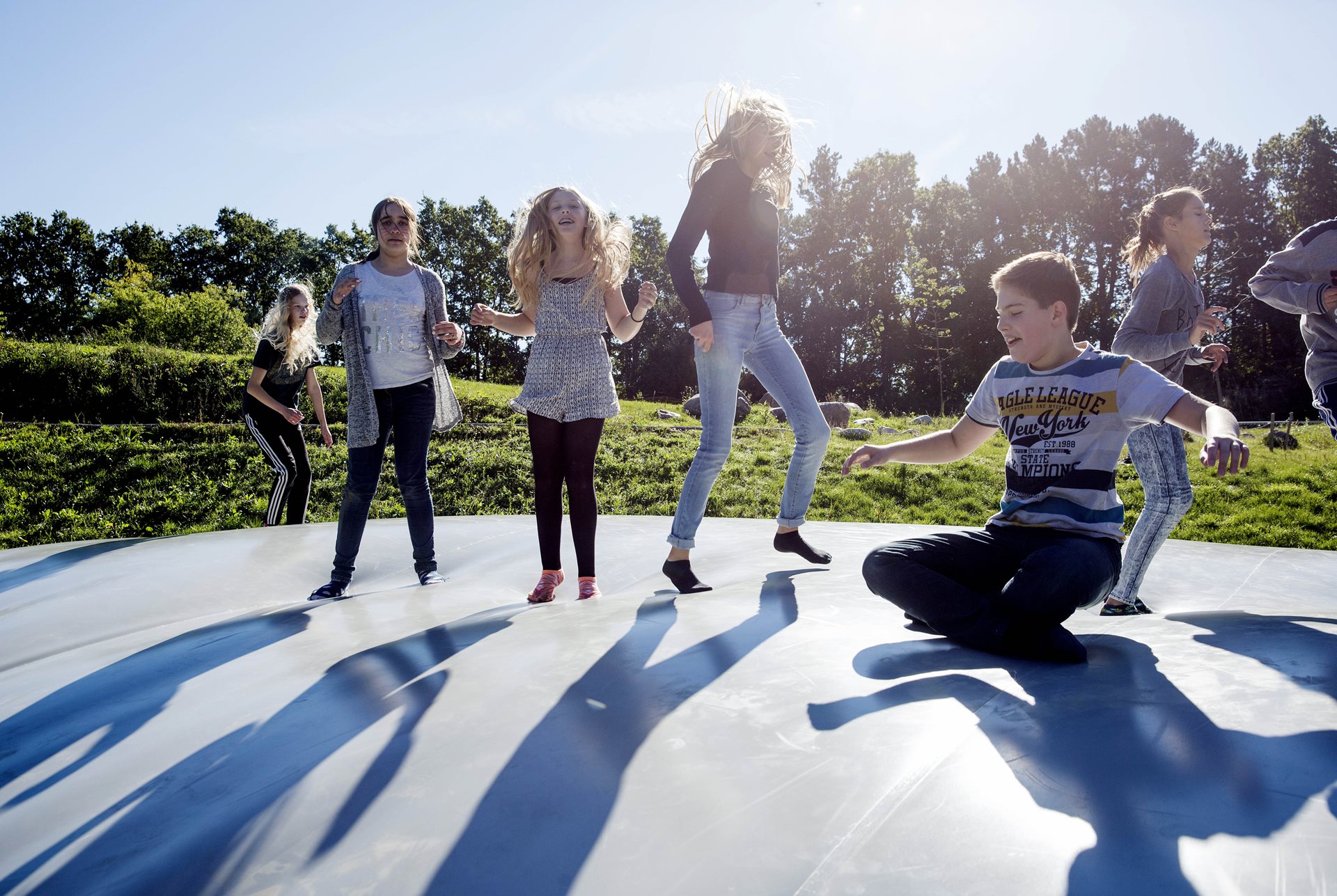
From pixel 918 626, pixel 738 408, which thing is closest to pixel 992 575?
pixel 918 626

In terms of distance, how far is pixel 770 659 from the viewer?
74.8 inches

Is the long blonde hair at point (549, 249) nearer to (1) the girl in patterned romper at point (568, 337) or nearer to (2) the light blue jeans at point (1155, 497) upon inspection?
(1) the girl in patterned romper at point (568, 337)

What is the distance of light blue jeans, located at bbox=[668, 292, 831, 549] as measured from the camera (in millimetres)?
3197

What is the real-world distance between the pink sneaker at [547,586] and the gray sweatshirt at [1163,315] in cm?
249

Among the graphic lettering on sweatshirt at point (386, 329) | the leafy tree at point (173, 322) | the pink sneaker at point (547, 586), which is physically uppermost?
the leafy tree at point (173, 322)

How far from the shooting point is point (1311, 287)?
125 inches

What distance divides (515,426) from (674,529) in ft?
36.2

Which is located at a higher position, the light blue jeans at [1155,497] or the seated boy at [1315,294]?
the seated boy at [1315,294]

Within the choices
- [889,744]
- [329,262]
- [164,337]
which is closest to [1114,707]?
[889,744]

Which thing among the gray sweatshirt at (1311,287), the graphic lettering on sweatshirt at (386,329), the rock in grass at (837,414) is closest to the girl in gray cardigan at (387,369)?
the graphic lettering on sweatshirt at (386,329)

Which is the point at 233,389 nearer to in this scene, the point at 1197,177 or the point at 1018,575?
A: the point at 1018,575

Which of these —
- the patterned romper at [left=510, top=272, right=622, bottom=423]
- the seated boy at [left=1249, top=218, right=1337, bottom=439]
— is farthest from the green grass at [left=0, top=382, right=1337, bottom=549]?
the patterned romper at [left=510, top=272, right=622, bottom=423]

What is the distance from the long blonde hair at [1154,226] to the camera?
341 cm

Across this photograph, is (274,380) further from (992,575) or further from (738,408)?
(738,408)
